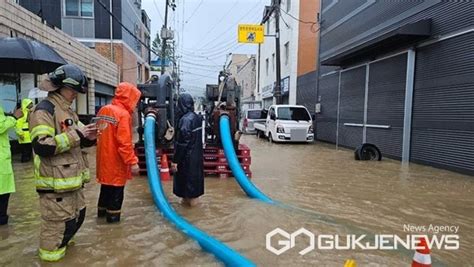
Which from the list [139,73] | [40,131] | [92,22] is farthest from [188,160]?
[139,73]

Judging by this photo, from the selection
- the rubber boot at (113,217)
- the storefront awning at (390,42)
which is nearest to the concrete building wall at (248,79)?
the storefront awning at (390,42)

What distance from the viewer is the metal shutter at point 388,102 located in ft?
38.1

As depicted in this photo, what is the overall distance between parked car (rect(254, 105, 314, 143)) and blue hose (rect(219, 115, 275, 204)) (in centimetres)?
973

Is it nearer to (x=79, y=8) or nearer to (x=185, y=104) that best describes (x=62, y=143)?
(x=185, y=104)

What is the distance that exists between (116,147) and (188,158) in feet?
4.20

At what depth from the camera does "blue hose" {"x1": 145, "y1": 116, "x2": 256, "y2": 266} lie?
347 centimetres

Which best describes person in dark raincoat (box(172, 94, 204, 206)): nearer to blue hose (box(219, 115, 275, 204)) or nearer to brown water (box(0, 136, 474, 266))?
brown water (box(0, 136, 474, 266))

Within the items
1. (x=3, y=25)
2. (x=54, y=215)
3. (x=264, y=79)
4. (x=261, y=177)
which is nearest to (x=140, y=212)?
(x=54, y=215)

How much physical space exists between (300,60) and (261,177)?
17.9 metres

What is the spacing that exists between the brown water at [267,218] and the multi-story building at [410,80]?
153cm

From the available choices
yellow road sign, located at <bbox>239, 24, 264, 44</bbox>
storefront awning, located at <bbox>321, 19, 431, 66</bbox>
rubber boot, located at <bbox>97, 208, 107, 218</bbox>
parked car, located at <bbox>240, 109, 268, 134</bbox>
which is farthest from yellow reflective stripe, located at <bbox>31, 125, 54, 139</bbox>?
yellow road sign, located at <bbox>239, 24, 264, 44</bbox>

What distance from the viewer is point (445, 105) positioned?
31.5 ft

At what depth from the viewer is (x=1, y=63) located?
7.62 meters

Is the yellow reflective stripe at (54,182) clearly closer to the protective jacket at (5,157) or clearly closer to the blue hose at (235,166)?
the protective jacket at (5,157)
